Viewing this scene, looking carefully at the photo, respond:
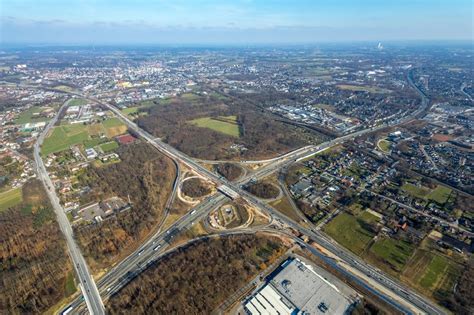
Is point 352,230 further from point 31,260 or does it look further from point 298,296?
point 31,260

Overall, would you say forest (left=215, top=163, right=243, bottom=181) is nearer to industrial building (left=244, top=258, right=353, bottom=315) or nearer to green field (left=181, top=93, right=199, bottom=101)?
industrial building (left=244, top=258, right=353, bottom=315)

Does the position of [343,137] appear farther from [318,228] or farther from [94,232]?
[94,232]

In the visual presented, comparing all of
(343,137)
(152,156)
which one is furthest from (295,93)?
(152,156)

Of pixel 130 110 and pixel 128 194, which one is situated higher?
pixel 130 110

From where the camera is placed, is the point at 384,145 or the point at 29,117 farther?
the point at 29,117

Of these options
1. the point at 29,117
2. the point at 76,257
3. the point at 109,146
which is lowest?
the point at 76,257

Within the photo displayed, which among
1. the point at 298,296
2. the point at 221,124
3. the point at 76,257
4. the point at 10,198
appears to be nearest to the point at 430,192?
the point at 298,296

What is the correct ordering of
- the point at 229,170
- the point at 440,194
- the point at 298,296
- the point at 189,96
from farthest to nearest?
1. the point at 189,96
2. the point at 229,170
3. the point at 440,194
4. the point at 298,296
